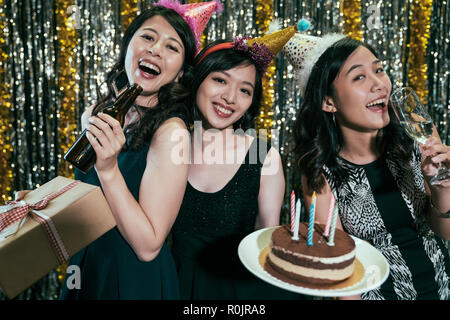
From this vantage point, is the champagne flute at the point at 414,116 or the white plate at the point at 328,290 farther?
the champagne flute at the point at 414,116

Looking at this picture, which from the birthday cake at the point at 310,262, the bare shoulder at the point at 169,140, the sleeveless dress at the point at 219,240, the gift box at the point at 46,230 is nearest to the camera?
the gift box at the point at 46,230

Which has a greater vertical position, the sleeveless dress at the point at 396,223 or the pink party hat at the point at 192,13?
the pink party hat at the point at 192,13

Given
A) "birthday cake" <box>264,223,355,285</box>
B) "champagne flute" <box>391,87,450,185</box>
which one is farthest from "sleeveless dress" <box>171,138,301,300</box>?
"champagne flute" <box>391,87,450,185</box>

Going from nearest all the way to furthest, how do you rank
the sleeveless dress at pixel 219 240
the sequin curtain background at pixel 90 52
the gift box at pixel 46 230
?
the gift box at pixel 46 230, the sleeveless dress at pixel 219 240, the sequin curtain background at pixel 90 52

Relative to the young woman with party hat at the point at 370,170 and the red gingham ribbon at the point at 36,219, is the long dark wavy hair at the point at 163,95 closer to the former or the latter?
the red gingham ribbon at the point at 36,219

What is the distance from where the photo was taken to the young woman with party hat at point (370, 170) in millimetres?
1383

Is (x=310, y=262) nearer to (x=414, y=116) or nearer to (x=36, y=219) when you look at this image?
(x=414, y=116)

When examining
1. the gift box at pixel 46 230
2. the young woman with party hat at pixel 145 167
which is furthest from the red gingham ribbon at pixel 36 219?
the young woman with party hat at pixel 145 167

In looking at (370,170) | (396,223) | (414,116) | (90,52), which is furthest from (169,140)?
(90,52)

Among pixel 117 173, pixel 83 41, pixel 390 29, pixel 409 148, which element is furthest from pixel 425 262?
pixel 83 41

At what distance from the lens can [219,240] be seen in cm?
141

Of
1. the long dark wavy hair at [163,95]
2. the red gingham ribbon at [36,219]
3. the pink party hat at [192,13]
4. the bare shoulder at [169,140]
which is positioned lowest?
the red gingham ribbon at [36,219]

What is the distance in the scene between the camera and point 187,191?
1.40 meters

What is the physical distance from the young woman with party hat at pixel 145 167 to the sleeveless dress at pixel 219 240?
149 mm
